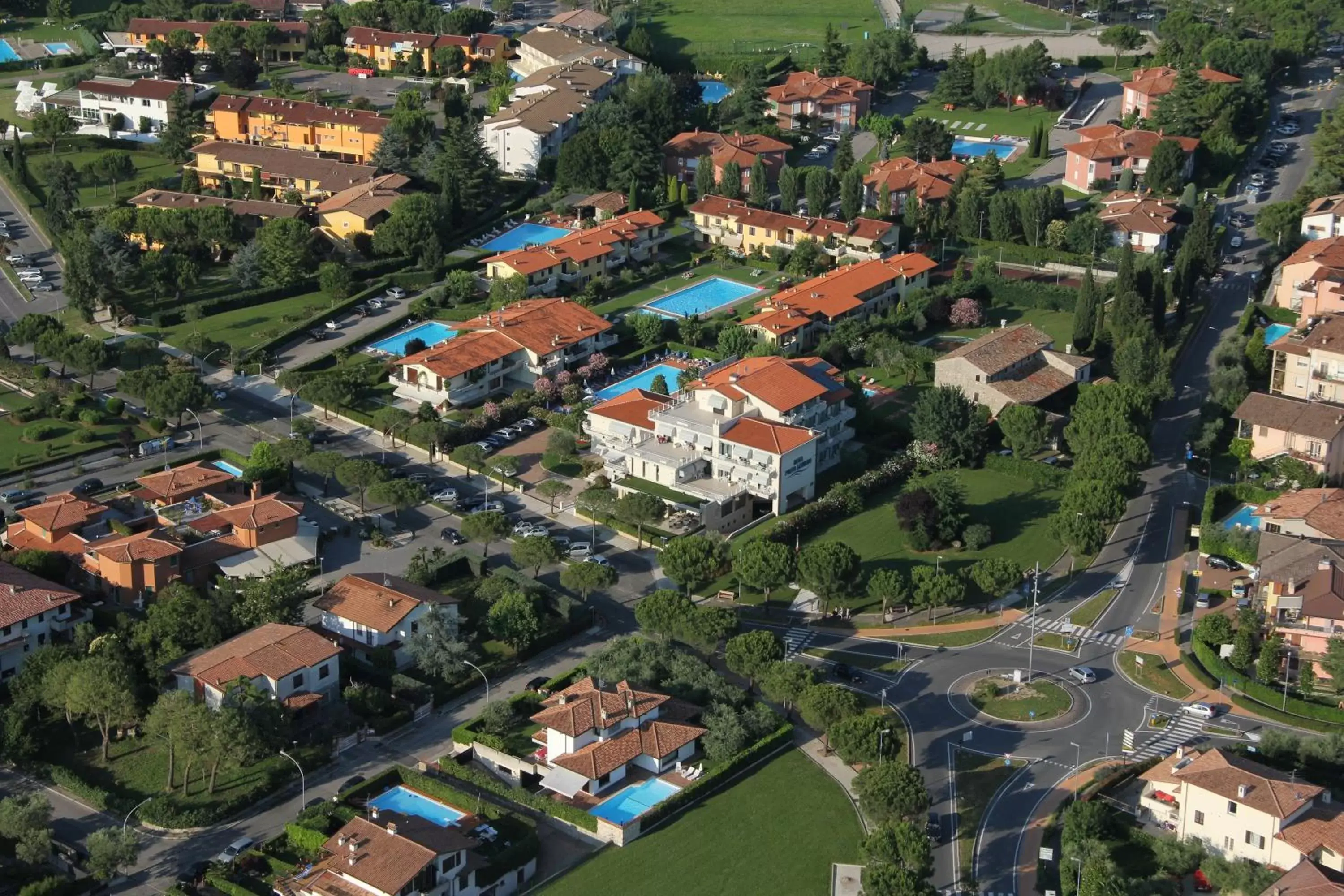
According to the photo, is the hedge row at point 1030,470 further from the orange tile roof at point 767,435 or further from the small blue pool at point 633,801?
the small blue pool at point 633,801

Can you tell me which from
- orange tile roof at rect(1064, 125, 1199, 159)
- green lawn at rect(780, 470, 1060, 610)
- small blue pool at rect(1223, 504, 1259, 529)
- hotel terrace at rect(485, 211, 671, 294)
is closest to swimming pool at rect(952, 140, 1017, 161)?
orange tile roof at rect(1064, 125, 1199, 159)

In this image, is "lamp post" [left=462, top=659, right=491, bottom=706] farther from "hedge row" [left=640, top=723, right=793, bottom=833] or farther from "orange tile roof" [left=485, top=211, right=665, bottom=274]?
"orange tile roof" [left=485, top=211, right=665, bottom=274]

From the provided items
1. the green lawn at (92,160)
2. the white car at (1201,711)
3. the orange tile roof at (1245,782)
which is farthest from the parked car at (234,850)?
the green lawn at (92,160)

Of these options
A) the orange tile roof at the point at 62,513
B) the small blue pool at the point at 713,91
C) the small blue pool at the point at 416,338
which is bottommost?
the small blue pool at the point at 416,338

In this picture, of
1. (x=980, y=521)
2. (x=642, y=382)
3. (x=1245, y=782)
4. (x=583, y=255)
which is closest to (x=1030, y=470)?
(x=980, y=521)

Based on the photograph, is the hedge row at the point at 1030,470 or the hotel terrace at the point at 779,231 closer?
the hedge row at the point at 1030,470

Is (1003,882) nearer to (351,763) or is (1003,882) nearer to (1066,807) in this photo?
(1066,807)
